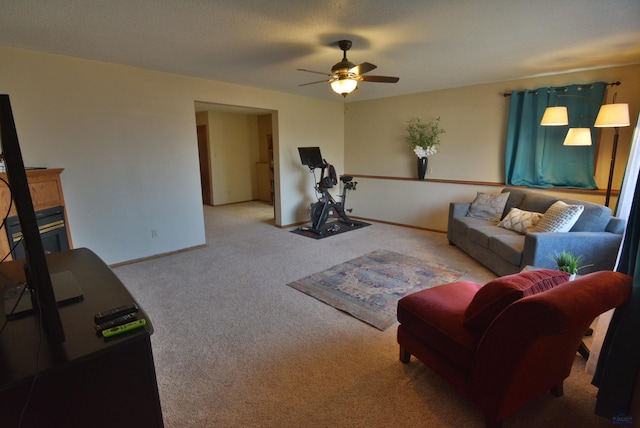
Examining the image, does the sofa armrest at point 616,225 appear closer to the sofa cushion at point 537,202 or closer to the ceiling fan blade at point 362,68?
the sofa cushion at point 537,202

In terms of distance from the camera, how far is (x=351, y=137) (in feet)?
21.4

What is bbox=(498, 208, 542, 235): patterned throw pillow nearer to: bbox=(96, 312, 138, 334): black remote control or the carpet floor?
the carpet floor

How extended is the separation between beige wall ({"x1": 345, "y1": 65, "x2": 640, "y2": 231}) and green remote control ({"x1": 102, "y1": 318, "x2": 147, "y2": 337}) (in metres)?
5.02

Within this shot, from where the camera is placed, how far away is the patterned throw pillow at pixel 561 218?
309 centimetres

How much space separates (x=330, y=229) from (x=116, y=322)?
→ 4.45 metres

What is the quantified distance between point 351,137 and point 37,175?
507 cm

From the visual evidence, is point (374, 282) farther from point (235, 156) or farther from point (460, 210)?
point (235, 156)

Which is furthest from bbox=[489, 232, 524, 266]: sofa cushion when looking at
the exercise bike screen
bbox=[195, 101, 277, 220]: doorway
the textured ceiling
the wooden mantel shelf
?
bbox=[195, 101, 277, 220]: doorway

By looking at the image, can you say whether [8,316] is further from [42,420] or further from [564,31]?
[564,31]

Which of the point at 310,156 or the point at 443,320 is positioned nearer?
the point at 443,320

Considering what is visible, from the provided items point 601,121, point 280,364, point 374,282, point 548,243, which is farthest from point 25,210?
point 601,121

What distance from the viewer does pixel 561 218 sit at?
123 inches

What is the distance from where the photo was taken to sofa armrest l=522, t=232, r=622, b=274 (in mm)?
2857

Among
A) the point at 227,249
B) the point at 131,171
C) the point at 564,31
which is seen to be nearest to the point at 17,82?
the point at 131,171
